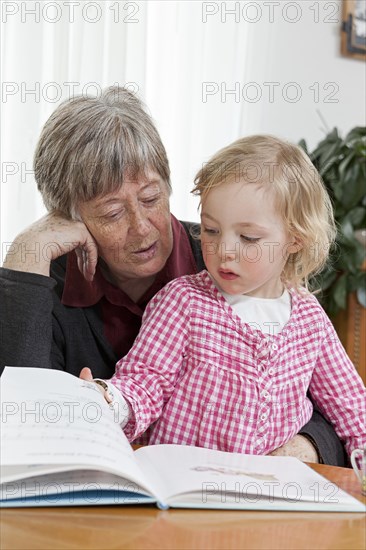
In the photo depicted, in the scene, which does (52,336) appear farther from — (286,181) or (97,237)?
(286,181)

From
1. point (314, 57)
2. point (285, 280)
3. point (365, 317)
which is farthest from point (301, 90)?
point (285, 280)

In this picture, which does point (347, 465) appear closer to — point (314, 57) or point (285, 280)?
point (285, 280)

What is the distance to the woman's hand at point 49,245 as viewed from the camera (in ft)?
5.14

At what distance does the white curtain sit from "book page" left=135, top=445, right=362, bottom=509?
69.4 inches

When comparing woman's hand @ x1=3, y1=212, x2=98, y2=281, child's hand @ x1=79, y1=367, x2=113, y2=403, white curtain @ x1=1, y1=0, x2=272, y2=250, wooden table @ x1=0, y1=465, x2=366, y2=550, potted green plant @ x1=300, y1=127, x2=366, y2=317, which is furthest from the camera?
potted green plant @ x1=300, y1=127, x2=366, y2=317

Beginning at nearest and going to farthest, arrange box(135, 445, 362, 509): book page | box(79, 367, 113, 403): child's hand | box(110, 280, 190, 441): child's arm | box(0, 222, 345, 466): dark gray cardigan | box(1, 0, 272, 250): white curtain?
box(135, 445, 362, 509): book page < box(79, 367, 113, 403): child's hand < box(110, 280, 190, 441): child's arm < box(0, 222, 345, 466): dark gray cardigan < box(1, 0, 272, 250): white curtain

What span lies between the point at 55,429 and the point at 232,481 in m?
0.22

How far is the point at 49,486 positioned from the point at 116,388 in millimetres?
376

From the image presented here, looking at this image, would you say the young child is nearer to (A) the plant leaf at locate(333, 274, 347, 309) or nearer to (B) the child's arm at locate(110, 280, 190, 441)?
(B) the child's arm at locate(110, 280, 190, 441)

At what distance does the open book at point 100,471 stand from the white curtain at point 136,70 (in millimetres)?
1760

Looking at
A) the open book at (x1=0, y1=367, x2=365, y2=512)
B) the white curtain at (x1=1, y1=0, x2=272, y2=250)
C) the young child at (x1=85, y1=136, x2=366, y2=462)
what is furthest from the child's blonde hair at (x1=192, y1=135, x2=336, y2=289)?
the white curtain at (x1=1, y1=0, x2=272, y2=250)

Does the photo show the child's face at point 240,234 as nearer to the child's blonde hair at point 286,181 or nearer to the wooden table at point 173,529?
the child's blonde hair at point 286,181

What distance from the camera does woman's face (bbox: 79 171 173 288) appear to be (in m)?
1.60

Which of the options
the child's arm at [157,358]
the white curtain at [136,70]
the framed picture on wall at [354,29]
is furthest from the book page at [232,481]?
the framed picture on wall at [354,29]
